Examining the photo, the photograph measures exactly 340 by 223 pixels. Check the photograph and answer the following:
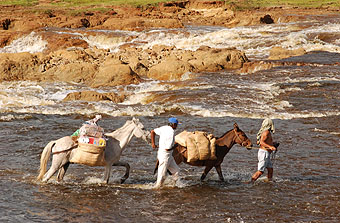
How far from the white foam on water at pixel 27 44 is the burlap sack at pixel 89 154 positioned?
1262 inches

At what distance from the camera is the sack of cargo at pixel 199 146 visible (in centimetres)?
1089

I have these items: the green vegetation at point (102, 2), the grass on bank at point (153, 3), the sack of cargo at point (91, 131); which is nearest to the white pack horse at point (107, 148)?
the sack of cargo at point (91, 131)

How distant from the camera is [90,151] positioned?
34.3 ft

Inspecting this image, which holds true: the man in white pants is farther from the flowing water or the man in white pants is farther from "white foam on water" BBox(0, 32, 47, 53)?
"white foam on water" BBox(0, 32, 47, 53)

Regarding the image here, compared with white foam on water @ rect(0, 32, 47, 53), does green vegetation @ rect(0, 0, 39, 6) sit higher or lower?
higher

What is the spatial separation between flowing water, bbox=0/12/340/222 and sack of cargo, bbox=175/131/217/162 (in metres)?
0.72

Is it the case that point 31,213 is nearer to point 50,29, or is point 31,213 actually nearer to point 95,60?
point 95,60

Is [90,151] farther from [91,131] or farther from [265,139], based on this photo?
[265,139]

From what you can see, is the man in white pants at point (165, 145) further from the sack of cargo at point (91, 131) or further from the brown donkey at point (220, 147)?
the sack of cargo at point (91, 131)

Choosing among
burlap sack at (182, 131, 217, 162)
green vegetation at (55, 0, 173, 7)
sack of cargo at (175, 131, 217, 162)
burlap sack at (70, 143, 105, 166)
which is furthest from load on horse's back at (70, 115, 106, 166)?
green vegetation at (55, 0, 173, 7)

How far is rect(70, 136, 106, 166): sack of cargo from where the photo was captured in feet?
34.2

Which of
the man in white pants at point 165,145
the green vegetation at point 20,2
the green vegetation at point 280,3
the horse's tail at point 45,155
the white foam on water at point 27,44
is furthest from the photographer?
the green vegetation at point 20,2

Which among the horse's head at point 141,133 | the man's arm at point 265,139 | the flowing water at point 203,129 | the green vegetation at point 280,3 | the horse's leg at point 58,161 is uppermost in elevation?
the green vegetation at point 280,3

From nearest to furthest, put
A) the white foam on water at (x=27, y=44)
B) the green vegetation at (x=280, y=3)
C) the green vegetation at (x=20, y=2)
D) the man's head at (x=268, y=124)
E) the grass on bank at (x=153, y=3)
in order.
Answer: the man's head at (x=268, y=124) < the white foam on water at (x=27, y=44) < the green vegetation at (x=280, y=3) < the grass on bank at (x=153, y=3) < the green vegetation at (x=20, y=2)
